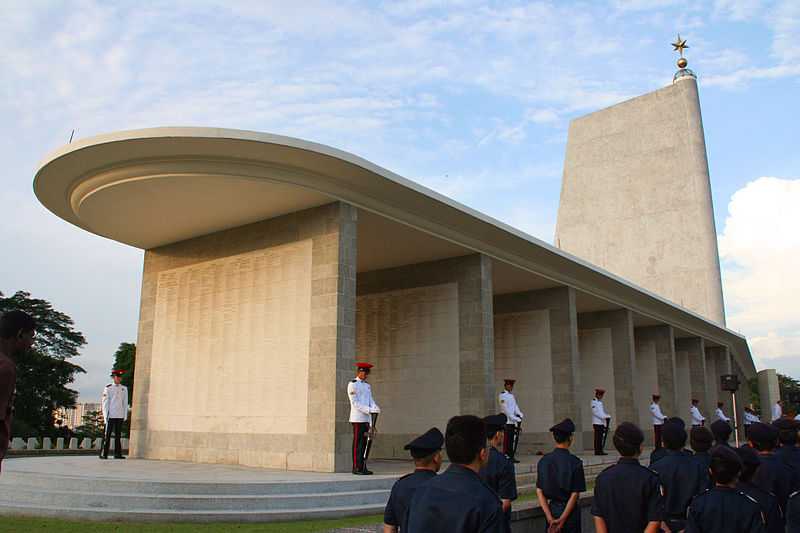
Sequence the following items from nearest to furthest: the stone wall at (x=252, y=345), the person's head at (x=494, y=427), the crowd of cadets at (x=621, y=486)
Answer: the crowd of cadets at (x=621, y=486)
the person's head at (x=494, y=427)
the stone wall at (x=252, y=345)

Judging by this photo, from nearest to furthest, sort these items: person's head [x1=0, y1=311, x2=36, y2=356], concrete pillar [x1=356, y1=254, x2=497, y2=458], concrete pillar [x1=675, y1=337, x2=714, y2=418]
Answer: person's head [x1=0, y1=311, x2=36, y2=356]
concrete pillar [x1=356, y1=254, x2=497, y2=458]
concrete pillar [x1=675, y1=337, x2=714, y2=418]

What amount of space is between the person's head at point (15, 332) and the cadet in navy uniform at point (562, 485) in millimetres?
3375

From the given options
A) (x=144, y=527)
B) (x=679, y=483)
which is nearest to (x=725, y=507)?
(x=679, y=483)

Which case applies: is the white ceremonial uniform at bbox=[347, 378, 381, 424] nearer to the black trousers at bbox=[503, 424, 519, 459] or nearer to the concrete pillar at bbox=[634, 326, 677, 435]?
the black trousers at bbox=[503, 424, 519, 459]

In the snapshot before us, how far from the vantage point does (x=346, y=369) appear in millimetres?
11258

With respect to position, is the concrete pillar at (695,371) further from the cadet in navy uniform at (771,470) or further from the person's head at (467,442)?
the person's head at (467,442)

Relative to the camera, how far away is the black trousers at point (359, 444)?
10688 mm

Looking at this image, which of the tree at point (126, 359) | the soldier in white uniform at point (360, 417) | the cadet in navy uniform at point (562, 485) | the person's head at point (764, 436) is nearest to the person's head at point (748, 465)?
the cadet in navy uniform at point (562, 485)

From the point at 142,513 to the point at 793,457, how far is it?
679 centimetres

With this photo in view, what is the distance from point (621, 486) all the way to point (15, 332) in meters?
3.45

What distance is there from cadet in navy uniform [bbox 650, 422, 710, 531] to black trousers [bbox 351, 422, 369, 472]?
6.40 meters

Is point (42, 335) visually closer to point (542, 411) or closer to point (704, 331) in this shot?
point (542, 411)

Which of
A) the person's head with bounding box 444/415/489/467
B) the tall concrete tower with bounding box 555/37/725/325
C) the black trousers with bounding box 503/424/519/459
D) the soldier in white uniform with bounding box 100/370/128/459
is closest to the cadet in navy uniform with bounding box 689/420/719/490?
the person's head with bounding box 444/415/489/467

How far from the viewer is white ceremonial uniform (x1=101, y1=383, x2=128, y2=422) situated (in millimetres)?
12680
